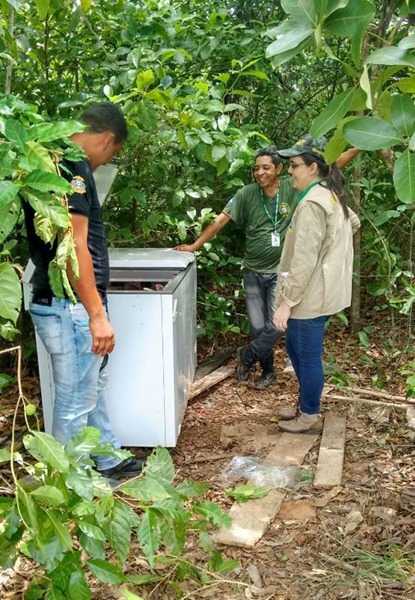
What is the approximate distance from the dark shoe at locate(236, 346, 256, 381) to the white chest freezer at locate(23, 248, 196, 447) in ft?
3.80

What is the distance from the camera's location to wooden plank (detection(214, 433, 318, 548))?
9.32ft

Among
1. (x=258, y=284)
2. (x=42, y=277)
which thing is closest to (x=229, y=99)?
(x=258, y=284)

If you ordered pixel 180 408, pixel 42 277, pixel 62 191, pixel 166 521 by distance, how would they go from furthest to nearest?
1. pixel 180 408
2. pixel 42 277
3. pixel 166 521
4. pixel 62 191

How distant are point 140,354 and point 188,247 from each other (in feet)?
4.29

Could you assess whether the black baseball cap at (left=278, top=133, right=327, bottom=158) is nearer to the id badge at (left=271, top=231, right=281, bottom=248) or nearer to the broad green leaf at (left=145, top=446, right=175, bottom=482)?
the id badge at (left=271, top=231, right=281, bottom=248)

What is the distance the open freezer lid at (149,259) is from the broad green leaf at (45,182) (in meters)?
2.19

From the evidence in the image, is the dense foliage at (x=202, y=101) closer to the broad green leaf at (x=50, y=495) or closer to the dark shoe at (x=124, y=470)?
the broad green leaf at (x=50, y=495)

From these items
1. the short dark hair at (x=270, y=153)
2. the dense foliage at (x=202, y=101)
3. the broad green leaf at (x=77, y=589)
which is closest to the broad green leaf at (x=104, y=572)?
the broad green leaf at (x=77, y=589)

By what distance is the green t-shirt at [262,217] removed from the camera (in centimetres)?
469

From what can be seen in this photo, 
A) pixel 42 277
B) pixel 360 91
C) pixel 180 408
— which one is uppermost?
pixel 360 91

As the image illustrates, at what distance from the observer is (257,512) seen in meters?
3.05

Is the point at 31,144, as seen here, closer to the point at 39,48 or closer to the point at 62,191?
the point at 62,191

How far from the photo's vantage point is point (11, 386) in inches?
183

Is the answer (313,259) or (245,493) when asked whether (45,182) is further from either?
(313,259)
